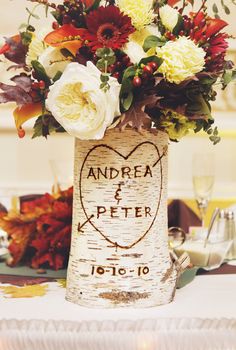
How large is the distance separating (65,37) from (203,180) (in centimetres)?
105

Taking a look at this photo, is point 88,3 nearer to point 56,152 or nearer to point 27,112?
point 27,112

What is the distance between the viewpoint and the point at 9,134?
286cm

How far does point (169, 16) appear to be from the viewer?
90 centimetres

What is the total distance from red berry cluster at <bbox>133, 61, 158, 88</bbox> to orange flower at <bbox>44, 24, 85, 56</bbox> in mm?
107

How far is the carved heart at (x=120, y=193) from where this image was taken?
91 centimetres

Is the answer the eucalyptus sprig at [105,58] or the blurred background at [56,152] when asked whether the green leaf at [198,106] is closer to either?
the eucalyptus sprig at [105,58]

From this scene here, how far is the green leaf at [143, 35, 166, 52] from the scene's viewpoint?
34.3 inches

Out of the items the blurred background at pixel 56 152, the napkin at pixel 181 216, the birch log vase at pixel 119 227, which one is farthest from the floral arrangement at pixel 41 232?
the blurred background at pixel 56 152

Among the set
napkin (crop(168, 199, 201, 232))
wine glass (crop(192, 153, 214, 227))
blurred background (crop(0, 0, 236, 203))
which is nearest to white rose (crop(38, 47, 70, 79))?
wine glass (crop(192, 153, 214, 227))

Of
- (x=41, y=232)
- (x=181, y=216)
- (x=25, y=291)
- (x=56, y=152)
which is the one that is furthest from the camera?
(x=56, y=152)

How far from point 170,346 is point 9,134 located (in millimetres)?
2211

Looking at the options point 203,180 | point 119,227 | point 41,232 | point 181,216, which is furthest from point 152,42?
point 181,216

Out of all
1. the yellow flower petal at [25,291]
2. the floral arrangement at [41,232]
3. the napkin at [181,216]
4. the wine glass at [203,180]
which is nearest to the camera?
the yellow flower petal at [25,291]

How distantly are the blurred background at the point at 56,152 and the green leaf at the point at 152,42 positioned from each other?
1.95 meters
